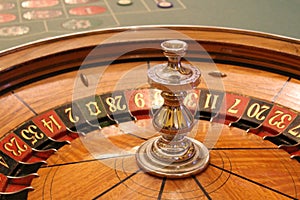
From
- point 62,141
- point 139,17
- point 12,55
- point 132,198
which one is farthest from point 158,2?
point 132,198

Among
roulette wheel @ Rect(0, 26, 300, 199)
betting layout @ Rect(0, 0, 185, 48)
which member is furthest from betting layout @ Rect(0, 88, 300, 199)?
betting layout @ Rect(0, 0, 185, 48)

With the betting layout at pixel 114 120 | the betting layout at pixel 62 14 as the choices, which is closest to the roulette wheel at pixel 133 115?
the betting layout at pixel 114 120

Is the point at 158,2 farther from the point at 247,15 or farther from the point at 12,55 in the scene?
the point at 12,55

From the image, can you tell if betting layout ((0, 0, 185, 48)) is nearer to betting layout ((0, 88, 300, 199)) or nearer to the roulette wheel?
the roulette wheel

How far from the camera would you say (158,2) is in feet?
8.40

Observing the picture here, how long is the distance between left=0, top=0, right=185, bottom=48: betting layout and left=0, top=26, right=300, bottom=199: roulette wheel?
0.26 metres

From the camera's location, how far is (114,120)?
1.53 meters

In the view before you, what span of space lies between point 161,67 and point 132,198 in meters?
0.35

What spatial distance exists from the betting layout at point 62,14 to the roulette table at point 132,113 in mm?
49

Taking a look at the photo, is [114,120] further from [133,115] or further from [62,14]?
[62,14]

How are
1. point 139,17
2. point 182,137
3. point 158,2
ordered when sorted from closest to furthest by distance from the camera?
point 182,137
point 139,17
point 158,2

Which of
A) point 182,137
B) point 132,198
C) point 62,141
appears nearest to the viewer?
point 132,198

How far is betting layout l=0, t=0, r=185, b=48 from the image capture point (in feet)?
6.99

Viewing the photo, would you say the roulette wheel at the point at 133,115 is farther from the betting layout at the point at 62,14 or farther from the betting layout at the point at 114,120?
the betting layout at the point at 62,14
